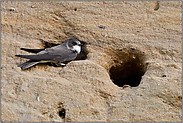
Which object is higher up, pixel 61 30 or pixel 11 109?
pixel 61 30

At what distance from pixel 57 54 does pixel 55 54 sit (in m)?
0.03

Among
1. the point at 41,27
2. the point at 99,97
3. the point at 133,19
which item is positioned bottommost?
the point at 99,97

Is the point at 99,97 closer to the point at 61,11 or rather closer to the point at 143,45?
the point at 143,45

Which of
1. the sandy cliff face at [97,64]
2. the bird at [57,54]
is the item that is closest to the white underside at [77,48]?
the bird at [57,54]

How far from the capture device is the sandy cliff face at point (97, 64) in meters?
2.60

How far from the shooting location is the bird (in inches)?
122

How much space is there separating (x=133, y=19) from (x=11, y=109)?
79.1 inches

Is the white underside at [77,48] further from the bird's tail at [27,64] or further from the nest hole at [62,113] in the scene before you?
the nest hole at [62,113]

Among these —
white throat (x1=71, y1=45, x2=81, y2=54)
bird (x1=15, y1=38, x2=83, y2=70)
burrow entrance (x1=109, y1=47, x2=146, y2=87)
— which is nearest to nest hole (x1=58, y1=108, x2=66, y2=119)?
bird (x1=15, y1=38, x2=83, y2=70)

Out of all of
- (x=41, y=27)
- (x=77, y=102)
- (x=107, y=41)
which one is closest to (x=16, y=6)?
(x=41, y=27)

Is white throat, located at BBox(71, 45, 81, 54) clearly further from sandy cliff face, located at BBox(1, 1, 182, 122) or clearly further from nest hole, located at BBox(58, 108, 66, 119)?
nest hole, located at BBox(58, 108, 66, 119)

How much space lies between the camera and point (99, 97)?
8.97 ft

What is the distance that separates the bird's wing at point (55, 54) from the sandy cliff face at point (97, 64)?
0.12m

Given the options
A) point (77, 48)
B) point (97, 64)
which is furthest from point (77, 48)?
point (97, 64)
